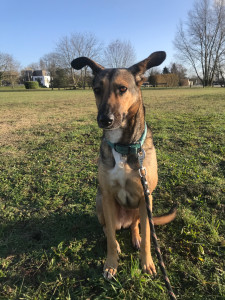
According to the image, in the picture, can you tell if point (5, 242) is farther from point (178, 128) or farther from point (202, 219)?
point (178, 128)

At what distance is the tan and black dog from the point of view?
82.4 inches

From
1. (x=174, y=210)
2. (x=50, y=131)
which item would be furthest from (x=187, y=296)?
(x=50, y=131)

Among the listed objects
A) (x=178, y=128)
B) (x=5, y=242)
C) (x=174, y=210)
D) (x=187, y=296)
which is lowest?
(x=187, y=296)

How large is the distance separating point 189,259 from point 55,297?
4.25 feet

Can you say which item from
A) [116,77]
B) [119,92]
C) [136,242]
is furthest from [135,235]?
[116,77]

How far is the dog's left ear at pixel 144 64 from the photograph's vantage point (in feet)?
7.68

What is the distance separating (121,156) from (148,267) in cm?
113

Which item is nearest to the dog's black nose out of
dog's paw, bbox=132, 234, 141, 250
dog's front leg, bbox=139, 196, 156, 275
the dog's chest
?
the dog's chest

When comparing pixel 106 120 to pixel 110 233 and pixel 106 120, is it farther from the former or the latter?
pixel 110 233

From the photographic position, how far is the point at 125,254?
7.46ft

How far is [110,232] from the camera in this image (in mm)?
2166

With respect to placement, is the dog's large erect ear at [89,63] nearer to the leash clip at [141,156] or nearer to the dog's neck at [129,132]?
the dog's neck at [129,132]

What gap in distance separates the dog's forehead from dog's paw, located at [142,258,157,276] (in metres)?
1.83

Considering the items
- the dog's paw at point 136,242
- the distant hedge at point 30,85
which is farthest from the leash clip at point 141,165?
the distant hedge at point 30,85
